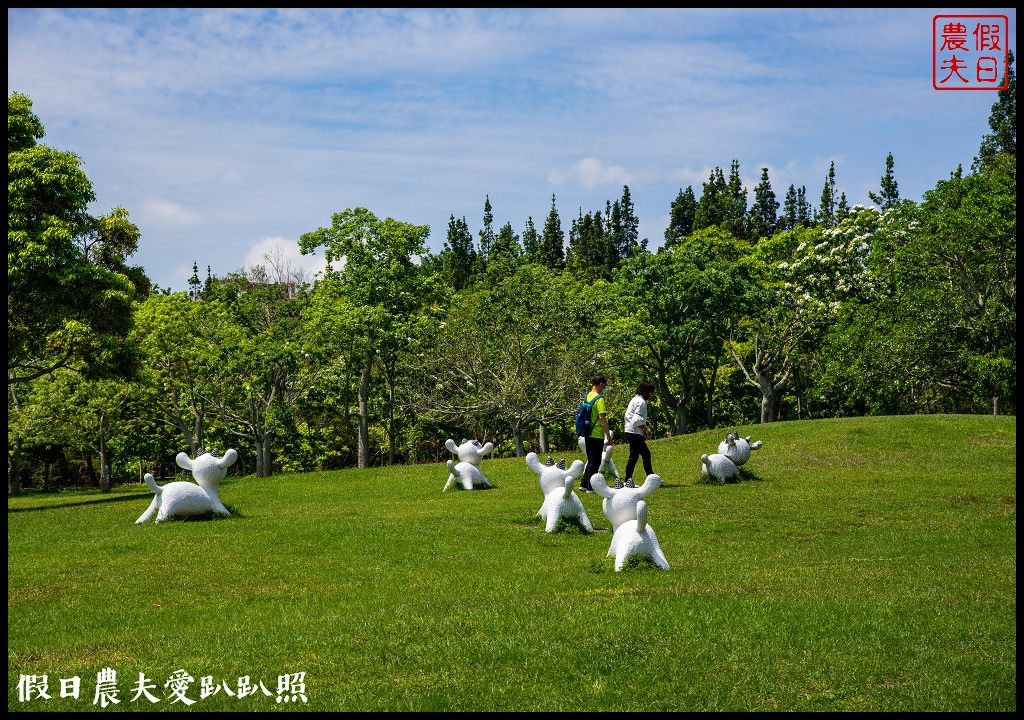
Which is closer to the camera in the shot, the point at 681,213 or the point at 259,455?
the point at 259,455

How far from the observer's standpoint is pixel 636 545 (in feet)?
40.0

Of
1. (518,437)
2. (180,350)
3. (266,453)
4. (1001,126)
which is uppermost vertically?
(1001,126)

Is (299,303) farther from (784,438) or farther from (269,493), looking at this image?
(784,438)

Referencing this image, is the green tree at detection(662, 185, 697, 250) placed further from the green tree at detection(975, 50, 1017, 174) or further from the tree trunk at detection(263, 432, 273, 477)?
the tree trunk at detection(263, 432, 273, 477)

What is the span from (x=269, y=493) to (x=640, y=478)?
9.73m

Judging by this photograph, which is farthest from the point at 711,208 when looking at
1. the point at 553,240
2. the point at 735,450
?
the point at 735,450

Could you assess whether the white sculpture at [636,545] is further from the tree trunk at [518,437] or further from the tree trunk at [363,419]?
the tree trunk at [363,419]

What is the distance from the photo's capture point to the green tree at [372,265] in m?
43.9

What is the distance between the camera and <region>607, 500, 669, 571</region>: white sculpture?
12172 mm

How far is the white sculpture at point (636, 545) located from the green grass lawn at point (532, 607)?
18cm

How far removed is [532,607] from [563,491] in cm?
534

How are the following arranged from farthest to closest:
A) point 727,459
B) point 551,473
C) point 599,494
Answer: point 727,459, point 551,473, point 599,494

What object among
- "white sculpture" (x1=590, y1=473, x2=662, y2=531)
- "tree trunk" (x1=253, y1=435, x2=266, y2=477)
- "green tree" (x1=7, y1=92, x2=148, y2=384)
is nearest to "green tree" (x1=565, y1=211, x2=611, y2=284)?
"tree trunk" (x1=253, y1=435, x2=266, y2=477)

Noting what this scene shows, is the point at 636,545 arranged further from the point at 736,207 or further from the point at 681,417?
the point at 736,207
